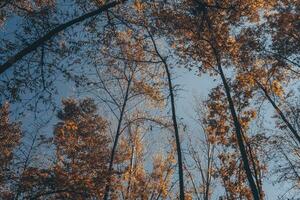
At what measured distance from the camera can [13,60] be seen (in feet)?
33.8

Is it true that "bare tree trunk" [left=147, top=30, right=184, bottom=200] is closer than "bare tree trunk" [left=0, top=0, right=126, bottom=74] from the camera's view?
No

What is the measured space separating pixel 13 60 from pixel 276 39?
49.4 feet

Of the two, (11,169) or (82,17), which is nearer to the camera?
(82,17)

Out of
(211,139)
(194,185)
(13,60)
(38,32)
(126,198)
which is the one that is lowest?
Result: (13,60)

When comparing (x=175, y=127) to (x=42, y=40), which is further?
(x=175, y=127)

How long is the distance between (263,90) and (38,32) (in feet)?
49.3

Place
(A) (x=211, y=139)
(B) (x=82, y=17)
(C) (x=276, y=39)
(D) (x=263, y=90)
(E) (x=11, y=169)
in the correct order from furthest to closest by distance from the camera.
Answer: (A) (x=211, y=139), (D) (x=263, y=90), (C) (x=276, y=39), (E) (x=11, y=169), (B) (x=82, y=17)

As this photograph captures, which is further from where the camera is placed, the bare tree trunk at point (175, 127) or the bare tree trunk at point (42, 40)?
the bare tree trunk at point (175, 127)

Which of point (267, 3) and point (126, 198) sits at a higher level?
point (267, 3)

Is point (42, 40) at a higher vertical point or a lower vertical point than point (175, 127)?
lower

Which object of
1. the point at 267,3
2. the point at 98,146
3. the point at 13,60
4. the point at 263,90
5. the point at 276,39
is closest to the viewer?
the point at 13,60

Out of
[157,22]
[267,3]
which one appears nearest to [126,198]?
[157,22]

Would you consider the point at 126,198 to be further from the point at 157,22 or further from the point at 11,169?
the point at 157,22

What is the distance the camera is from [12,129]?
3070 cm
